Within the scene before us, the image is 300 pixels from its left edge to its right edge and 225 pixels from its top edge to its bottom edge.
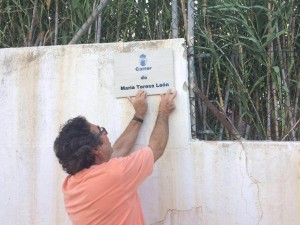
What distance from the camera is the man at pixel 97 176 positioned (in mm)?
2137

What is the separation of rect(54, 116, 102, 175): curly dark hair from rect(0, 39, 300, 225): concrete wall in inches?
24.3

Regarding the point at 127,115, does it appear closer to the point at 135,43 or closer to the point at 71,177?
the point at 135,43

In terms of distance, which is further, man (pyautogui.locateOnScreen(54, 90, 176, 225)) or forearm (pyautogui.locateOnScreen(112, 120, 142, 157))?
forearm (pyautogui.locateOnScreen(112, 120, 142, 157))

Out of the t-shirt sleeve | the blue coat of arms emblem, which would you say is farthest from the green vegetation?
the t-shirt sleeve

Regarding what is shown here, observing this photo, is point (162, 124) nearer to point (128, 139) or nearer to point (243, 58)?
point (128, 139)

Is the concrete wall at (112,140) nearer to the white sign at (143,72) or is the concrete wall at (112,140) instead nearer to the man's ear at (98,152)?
the white sign at (143,72)

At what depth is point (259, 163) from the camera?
2609mm

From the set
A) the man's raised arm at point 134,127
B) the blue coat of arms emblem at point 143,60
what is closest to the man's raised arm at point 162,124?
the man's raised arm at point 134,127

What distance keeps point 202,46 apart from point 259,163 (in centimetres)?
94

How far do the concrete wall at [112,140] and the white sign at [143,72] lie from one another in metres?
0.05

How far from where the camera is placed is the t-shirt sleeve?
2191 millimetres

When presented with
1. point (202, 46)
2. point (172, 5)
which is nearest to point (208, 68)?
point (202, 46)

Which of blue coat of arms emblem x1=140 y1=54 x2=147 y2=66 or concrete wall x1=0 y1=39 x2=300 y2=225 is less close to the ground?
blue coat of arms emblem x1=140 y1=54 x2=147 y2=66

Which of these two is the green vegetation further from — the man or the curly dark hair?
the curly dark hair
